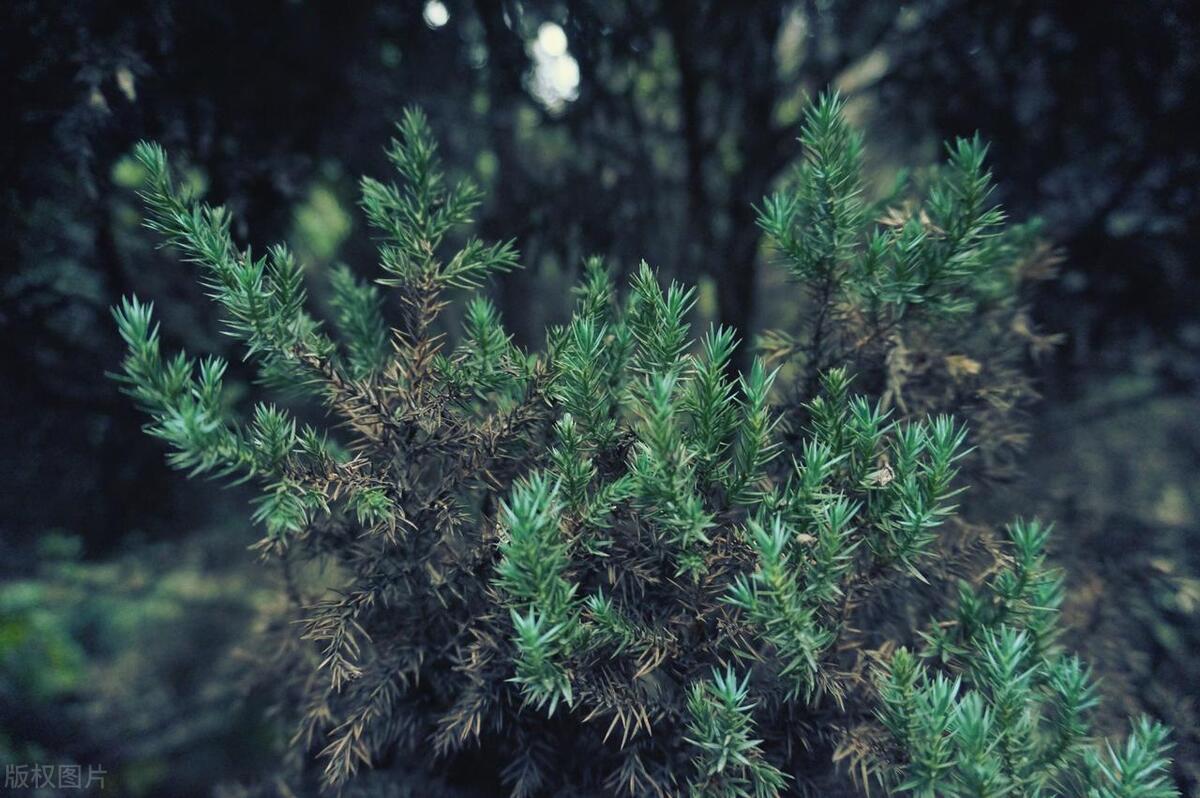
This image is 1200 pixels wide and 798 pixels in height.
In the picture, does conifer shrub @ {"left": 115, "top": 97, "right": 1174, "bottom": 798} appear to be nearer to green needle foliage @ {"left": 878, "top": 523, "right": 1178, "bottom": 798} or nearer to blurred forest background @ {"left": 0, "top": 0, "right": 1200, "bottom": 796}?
green needle foliage @ {"left": 878, "top": 523, "right": 1178, "bottom": 798}

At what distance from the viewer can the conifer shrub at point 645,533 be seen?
1066 millimetres

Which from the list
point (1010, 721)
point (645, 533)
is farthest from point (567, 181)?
point (1010, 721)

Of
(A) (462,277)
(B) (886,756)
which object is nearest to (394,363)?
(A) (462,277)

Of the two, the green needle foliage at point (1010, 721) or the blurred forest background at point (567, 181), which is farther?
the blurred forest background at point (567, 181)

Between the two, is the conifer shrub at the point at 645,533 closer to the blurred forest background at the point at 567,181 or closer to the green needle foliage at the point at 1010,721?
the green needle foliage at the point at 1010,721

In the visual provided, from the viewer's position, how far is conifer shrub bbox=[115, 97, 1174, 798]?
3.50 ft

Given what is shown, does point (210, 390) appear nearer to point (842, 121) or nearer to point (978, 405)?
point (842, 121)

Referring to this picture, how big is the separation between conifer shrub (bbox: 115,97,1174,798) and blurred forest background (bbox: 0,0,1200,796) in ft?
2.16

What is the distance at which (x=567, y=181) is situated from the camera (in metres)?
2.65

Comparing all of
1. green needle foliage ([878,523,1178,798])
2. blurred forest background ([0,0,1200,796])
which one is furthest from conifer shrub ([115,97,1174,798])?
blurred forest background ([0,0,1200,796])

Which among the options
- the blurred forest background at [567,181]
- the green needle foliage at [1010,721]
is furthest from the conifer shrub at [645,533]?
the blurred forest background at [567,181]

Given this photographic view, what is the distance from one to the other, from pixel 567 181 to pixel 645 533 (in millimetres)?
1737

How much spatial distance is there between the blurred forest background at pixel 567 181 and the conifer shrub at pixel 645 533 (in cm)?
66

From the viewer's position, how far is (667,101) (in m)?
3.19
